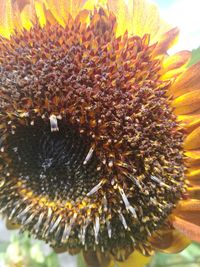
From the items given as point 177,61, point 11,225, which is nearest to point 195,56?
point 177,61

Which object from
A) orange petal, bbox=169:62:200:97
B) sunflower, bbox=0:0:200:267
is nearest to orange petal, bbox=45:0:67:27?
sunflower, bbox=0:0:200:267

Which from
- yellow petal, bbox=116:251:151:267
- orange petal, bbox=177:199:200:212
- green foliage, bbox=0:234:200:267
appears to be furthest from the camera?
green foliage, bbox=0:234:200:267

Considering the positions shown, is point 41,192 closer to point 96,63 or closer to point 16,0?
point 96,63

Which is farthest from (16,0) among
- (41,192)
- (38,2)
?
(41,192)

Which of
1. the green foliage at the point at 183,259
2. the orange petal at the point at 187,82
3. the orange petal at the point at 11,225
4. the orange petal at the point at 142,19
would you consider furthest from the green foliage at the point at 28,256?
the orange petal at the point at 142,19

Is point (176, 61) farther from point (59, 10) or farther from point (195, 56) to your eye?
point (59, 10)

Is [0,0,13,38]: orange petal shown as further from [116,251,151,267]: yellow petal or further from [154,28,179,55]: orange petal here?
[116,251,151,267]: yellow petal
